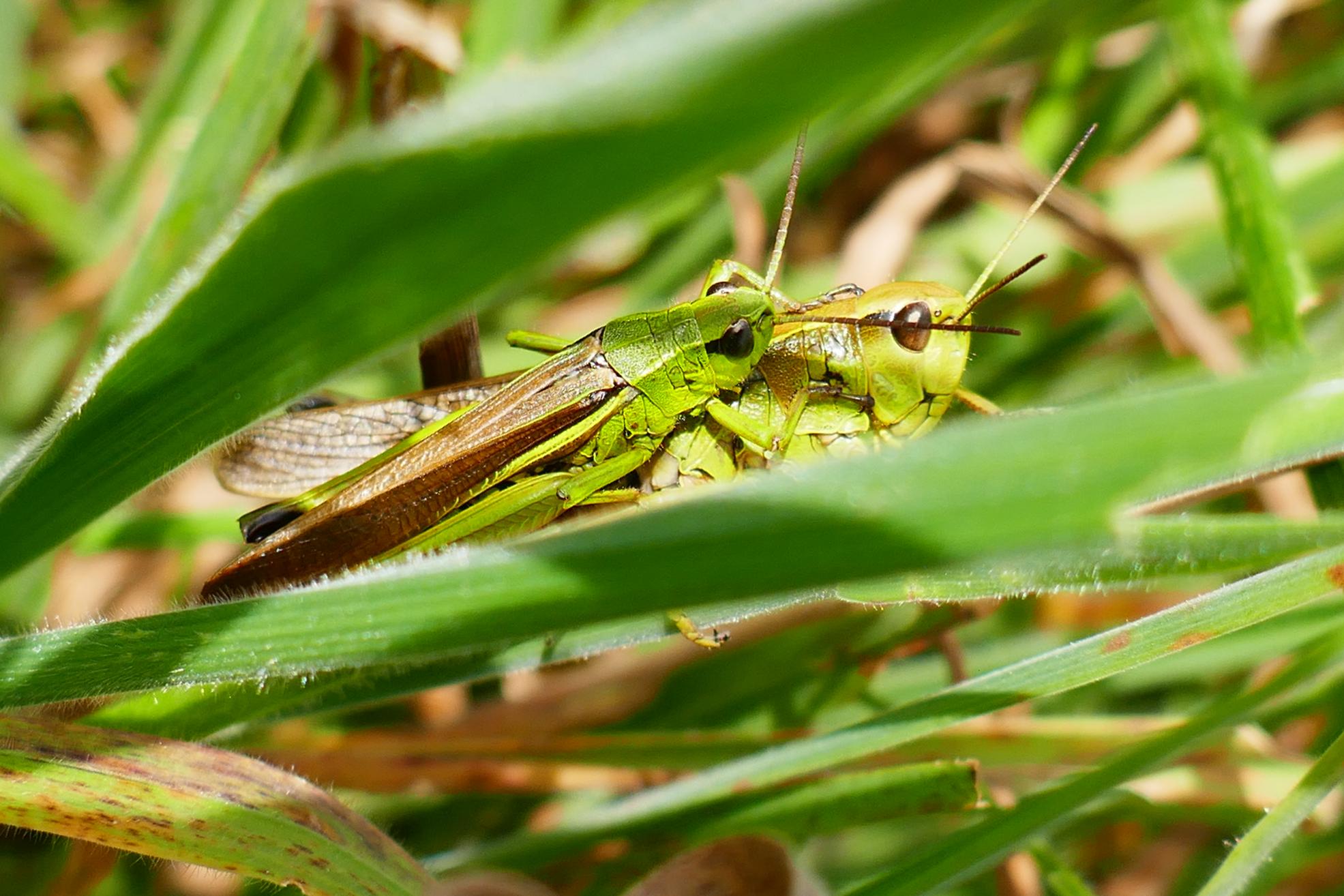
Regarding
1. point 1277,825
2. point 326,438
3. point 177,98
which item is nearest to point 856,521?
point 1277,825

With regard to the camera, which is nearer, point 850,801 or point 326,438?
point 850,801

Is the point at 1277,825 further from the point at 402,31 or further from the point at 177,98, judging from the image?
the point at 177,98

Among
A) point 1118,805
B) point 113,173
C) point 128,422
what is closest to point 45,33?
point 113,173

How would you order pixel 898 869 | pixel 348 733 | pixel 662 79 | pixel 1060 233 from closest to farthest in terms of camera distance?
pixel 662 79 → pixel 898 869 → pixel 348 733 → pixel 1060 233

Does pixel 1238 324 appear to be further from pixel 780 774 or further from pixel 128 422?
pixel 128 422

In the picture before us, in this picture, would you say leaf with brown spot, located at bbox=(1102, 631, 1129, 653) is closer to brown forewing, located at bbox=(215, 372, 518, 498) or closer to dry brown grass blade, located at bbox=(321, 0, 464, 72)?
brown forewing, located at bbox=(215, 372, 518, 498)

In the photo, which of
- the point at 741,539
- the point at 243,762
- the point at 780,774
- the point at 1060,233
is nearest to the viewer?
the point at 741,539

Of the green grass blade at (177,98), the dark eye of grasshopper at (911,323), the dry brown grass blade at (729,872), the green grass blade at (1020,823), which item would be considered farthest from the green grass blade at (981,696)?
the green grass blade at (177,98)
